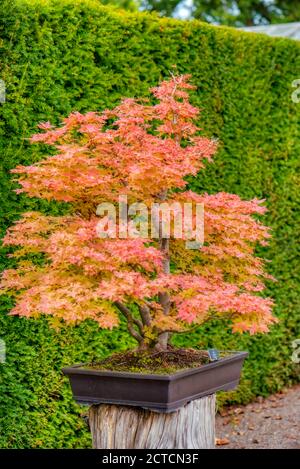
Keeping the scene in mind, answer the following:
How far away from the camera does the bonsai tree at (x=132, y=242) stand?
3.34 metres

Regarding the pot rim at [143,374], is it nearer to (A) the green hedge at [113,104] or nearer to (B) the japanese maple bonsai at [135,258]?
(B) the japanese maple bonsai at [135,258]

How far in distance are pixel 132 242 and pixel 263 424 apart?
9.76 feet

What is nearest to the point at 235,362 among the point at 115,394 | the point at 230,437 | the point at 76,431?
the point at 115,394

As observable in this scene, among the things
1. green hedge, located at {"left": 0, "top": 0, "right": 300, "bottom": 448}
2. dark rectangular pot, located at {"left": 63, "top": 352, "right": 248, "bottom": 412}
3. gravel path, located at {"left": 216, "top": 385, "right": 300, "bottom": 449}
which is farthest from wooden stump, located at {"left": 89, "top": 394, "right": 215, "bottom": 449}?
gravel path, located at {"left": 216, "top": 385, "right": 300, "bottom": 449}

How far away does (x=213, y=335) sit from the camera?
580cm

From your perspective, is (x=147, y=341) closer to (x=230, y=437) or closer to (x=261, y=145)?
(x=230, y=437)

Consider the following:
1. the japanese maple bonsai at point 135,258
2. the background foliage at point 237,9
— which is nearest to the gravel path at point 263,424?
the japanese maple bonsai at point 135,258

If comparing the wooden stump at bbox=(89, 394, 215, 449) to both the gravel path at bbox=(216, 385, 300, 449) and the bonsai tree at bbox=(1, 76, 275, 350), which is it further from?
the gravel path at bbox=(216, 385, 300, 449)

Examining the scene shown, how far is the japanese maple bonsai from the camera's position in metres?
3.34

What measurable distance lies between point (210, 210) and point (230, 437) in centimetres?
237

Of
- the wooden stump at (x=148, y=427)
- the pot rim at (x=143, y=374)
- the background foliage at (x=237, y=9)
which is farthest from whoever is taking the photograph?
the background foliage at (x=237, y=9)

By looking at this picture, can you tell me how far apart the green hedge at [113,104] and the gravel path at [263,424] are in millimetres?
129

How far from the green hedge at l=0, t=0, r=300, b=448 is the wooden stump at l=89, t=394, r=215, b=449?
2.98ft

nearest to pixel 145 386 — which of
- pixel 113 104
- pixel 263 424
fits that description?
pixel 113 104
